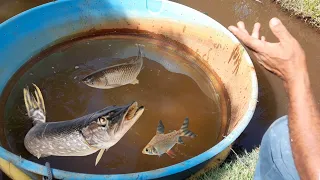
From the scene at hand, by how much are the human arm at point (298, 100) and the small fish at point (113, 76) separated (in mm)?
1135

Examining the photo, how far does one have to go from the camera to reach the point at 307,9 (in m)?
4.21

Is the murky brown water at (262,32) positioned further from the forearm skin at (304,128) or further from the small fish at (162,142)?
the forearm skin at (304,128)

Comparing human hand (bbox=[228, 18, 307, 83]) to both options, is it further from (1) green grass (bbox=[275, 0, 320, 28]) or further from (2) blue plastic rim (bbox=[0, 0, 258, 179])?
(1) green grass (bbox=[275, 0, 320, 28])

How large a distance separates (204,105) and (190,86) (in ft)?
0.79

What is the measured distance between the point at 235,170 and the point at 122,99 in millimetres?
1108

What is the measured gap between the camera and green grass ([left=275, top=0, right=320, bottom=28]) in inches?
165

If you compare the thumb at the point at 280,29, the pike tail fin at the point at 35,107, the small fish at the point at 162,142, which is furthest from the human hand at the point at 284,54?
the pike tail fin at the point at 35,107

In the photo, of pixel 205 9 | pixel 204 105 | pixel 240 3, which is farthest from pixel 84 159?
pixel 240 3

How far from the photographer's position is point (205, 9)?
4266 millimetres

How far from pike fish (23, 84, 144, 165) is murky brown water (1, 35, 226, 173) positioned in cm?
19

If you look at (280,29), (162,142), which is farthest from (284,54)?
(162,142)

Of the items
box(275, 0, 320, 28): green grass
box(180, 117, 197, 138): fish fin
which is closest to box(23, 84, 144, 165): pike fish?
box(180, 117, 197, 138): fish fin

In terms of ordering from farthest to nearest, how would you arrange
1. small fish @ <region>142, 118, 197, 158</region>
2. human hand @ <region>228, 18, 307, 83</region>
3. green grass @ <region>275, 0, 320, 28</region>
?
green grass @ <region>275, 0, 320, 28</region>
small fish @ <region>142, 118, 197, 158</region>
human hand @ <region>228, 18, 307, 83</region>

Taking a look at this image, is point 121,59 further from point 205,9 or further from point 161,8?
point 205,9
